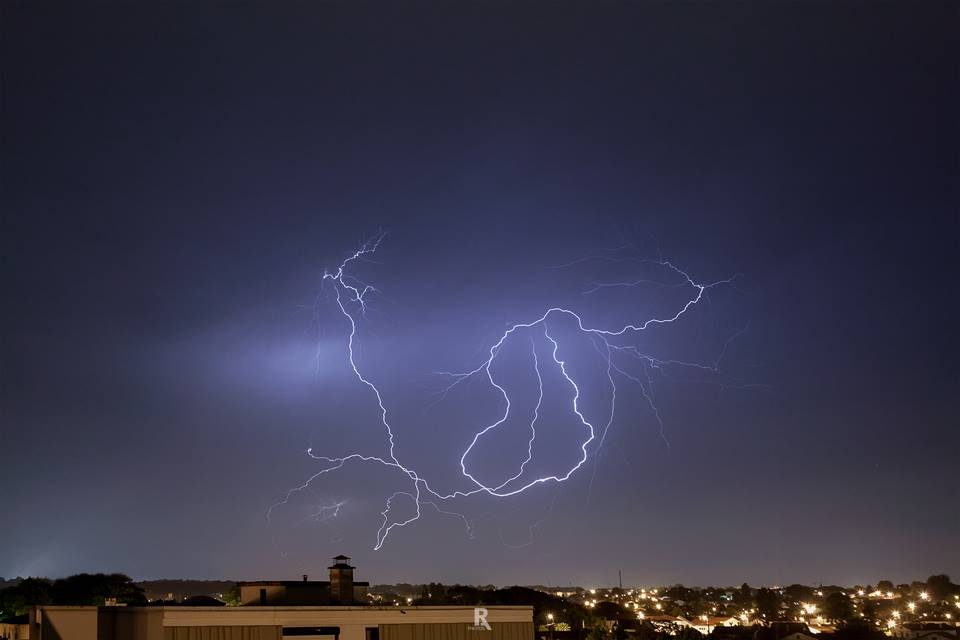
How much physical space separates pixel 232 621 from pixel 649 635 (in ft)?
88.0

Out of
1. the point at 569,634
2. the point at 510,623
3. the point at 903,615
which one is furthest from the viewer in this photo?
the point at 903,615

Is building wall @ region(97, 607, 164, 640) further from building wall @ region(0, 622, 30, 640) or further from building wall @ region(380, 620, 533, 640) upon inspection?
building wall @ region(0, 622, 30, 640)

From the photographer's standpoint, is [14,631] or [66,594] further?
[66,594]

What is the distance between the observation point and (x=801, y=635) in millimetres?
39906

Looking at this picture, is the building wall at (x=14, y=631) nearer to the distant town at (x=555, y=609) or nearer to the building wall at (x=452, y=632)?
the distant town at (x=555, y=609)

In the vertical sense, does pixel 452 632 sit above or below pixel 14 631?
above

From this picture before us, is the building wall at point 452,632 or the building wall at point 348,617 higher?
the building wall at point 348,617

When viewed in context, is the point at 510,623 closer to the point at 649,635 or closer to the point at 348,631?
the point at 348,631

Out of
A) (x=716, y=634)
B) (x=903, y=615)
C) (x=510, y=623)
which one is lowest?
(x=903, y=615)

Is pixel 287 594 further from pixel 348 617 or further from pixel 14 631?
pixel 14 631

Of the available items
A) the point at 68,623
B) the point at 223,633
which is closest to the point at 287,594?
the point at 223,633

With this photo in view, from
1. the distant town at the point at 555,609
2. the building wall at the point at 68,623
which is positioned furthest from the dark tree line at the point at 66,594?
the building wall at the point at 68,623

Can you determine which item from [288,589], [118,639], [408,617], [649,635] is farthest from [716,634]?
[118,639]

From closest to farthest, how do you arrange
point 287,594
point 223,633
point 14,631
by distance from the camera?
1. point 223,633
2. point 287,594
3. point 14,631
